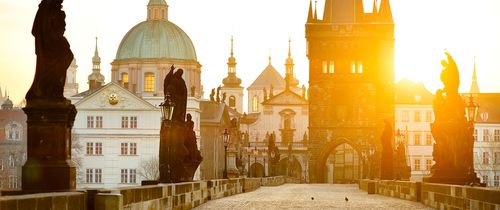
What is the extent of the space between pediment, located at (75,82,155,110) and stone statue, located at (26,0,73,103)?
98.0 meters

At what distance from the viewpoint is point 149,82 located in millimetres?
131250

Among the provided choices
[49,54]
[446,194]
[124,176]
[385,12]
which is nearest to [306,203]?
[446,194]

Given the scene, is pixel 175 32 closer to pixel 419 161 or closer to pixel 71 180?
pixel 419 161

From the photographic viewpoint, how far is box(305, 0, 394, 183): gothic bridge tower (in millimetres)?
114250

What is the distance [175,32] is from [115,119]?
21985 mm

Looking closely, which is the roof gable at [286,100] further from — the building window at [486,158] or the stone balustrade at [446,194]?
the stone balustrade at [446,194]

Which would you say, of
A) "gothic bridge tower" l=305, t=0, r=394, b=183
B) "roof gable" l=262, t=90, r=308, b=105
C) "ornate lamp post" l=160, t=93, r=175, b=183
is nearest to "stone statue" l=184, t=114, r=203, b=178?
"ornate lamp post" l=160, t=93, r=175, b=183

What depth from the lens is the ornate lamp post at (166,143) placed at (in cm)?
2695

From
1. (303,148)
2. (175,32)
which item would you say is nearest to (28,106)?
(175,32)

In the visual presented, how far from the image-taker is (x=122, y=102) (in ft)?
377

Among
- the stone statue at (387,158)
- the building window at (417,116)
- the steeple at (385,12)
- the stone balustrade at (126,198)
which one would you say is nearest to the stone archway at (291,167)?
the building window at (417,116)

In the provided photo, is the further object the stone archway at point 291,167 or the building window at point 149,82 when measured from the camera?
the stone archway at point 291,167

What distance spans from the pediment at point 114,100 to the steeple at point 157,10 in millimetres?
24088

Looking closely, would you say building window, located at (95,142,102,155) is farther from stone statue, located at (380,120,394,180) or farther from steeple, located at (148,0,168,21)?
stone statue, located at (380,120,394,180)
